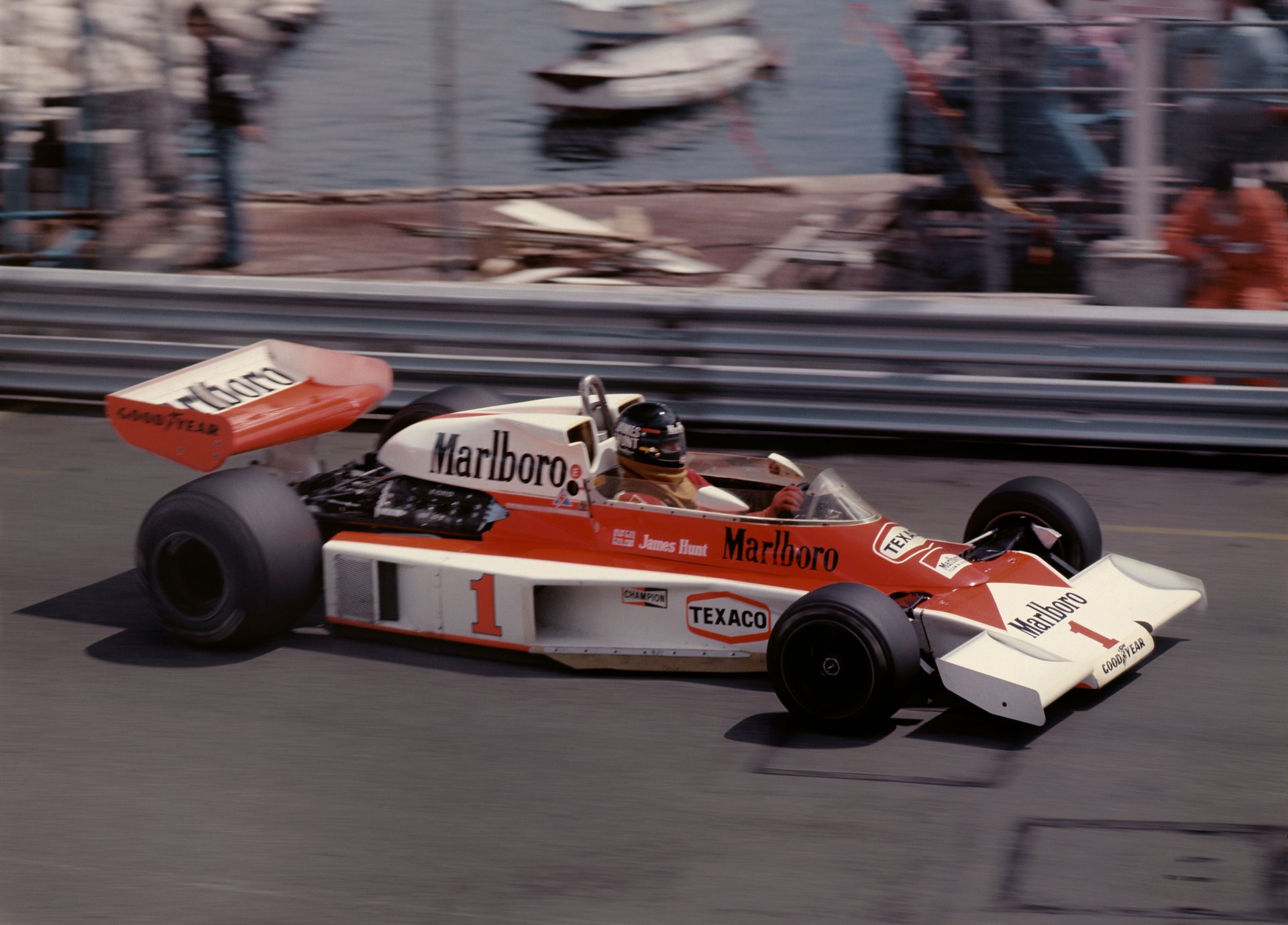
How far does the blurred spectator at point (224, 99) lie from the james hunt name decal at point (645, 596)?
7579mm

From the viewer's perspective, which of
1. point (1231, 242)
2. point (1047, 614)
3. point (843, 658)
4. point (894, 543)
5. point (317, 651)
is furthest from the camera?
point (1231, 242)

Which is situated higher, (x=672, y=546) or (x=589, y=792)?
(x=672, y=546)

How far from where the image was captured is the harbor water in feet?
59.7

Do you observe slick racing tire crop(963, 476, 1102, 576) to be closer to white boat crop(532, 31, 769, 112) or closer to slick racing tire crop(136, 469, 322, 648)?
slick racing tire crop(136, 469, 322, 648)

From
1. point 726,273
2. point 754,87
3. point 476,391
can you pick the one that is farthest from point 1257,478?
point 754,87

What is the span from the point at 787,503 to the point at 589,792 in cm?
169

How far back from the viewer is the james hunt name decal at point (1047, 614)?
246 inches

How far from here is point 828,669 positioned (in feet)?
19.8

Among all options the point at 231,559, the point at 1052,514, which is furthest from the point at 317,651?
the point at 1052,514

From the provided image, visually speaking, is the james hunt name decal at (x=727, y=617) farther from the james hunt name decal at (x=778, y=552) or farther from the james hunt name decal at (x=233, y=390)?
the james hunt name decal at (x=233, y=390)

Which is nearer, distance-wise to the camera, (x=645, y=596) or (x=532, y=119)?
(x=645, y=596)

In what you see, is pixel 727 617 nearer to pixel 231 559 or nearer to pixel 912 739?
pixel 912 739

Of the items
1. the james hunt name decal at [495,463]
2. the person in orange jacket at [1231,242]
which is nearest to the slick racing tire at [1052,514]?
the james hunt name decal at [495,463]

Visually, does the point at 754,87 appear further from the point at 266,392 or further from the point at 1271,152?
the point at 266,392
